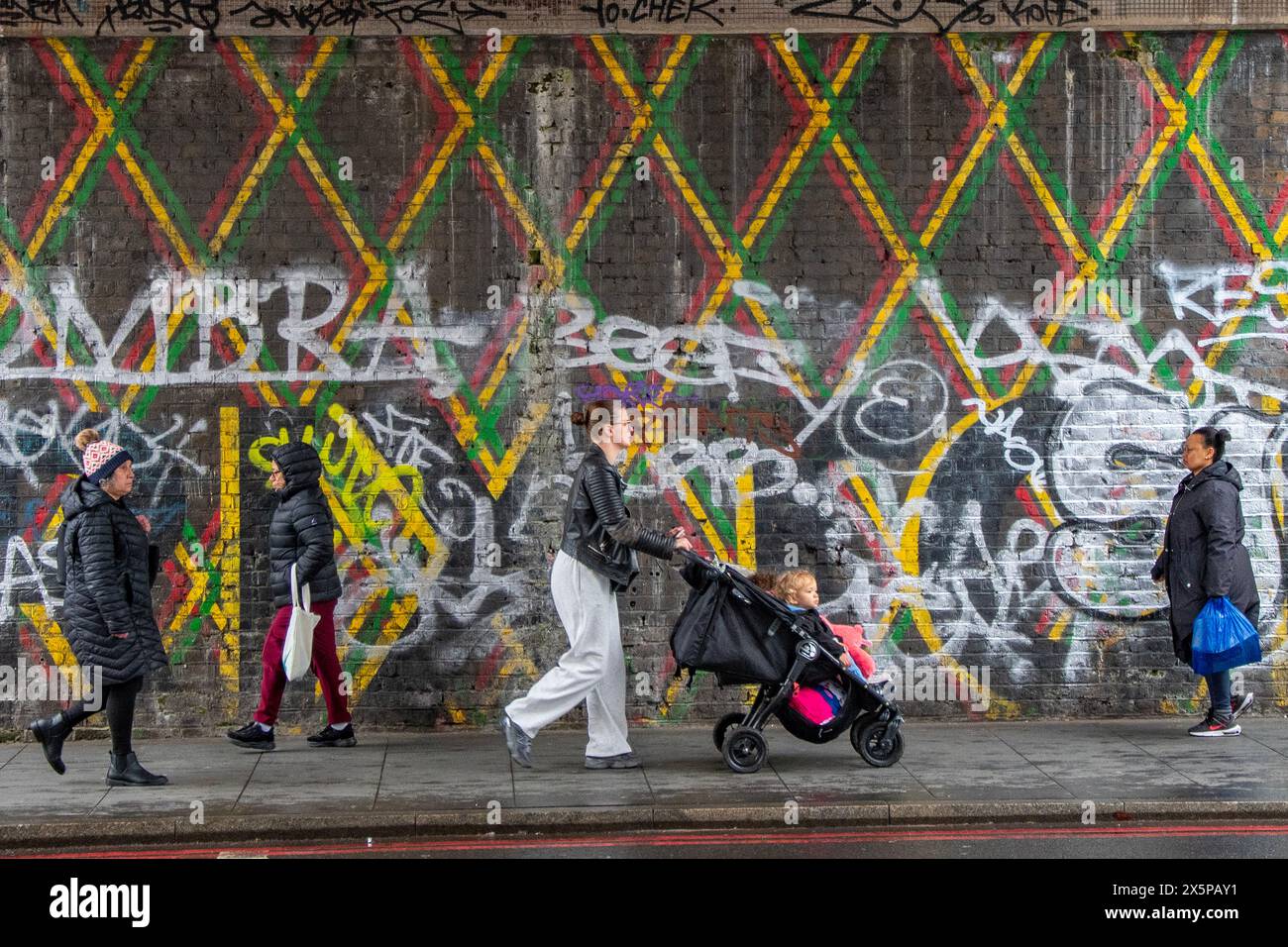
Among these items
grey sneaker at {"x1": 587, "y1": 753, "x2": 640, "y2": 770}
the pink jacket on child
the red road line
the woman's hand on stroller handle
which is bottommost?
the red road line

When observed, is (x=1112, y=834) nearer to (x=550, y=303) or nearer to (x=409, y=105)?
(x=550, y=303)

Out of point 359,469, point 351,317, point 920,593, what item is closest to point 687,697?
point 920,593

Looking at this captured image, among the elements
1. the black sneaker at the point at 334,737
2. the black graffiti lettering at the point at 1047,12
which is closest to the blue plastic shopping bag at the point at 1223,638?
the black graffiti lettering at the point at 1047,12

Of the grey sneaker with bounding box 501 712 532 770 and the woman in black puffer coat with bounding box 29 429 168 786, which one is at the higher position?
the woman in black puffer coat with bounding box 29 429 168 786

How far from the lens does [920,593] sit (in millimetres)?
11648

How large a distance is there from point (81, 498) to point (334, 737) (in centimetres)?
244

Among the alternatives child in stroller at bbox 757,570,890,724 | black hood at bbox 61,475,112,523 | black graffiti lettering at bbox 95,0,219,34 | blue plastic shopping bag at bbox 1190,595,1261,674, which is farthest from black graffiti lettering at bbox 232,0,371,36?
blue plastic shopping bag at bbox 1190,595,1261,674

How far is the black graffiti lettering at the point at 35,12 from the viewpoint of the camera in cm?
1129

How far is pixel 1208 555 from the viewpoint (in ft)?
35.6

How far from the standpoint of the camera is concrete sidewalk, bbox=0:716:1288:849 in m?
8.82

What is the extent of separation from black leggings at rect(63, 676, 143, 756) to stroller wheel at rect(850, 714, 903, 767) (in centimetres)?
411

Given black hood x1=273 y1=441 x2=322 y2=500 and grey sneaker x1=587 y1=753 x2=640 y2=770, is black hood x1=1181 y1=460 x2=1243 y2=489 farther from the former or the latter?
black hood x1=273 y1=441 x2=322 y2=500

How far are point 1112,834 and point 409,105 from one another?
6498 mm
